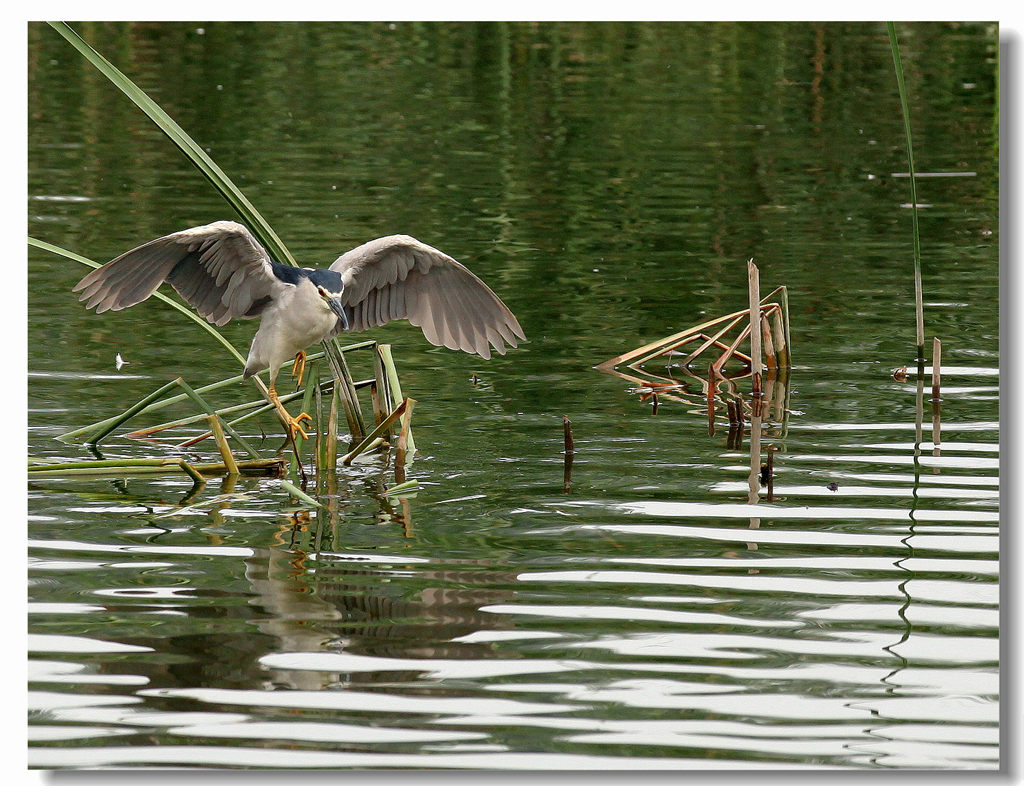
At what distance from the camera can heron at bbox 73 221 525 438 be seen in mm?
5480

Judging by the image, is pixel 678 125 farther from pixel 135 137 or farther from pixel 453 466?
pixel 453 466

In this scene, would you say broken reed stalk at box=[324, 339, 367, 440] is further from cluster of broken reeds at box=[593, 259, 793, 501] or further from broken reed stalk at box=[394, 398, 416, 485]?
cluster of broken reeds at box=[593, 259, 793, 501]

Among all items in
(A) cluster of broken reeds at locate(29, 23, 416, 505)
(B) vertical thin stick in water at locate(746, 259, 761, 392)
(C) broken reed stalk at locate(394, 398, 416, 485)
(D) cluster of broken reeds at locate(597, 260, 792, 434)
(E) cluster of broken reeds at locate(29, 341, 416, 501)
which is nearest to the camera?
(A) cluster of broken reeds at locate(29, 23, 416, 505)

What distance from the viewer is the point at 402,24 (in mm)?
19359

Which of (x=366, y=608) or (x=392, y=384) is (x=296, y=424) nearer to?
(x=392, y=384)

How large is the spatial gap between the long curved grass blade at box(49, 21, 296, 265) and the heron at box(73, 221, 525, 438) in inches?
3.3

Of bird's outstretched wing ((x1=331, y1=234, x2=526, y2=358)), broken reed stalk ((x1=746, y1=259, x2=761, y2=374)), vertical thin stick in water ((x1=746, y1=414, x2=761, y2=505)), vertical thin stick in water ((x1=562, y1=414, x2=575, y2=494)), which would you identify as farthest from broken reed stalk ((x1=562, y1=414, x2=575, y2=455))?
broken reed stalk ((x1=746, y1=259, x2=761, y2=374))

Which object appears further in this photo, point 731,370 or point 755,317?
point 731,370

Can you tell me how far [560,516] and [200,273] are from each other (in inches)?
64.5

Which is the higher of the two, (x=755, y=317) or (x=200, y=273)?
(x=200, y=273)

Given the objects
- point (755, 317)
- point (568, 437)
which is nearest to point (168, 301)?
point (568, 437)

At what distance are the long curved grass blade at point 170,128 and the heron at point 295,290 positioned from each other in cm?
8

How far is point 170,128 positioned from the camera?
513 cm

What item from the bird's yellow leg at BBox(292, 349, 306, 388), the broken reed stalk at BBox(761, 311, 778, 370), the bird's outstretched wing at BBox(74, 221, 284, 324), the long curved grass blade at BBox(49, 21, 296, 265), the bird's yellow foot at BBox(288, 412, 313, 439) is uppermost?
the long curved grass blade at BBox(49, 21, 296, 265)
